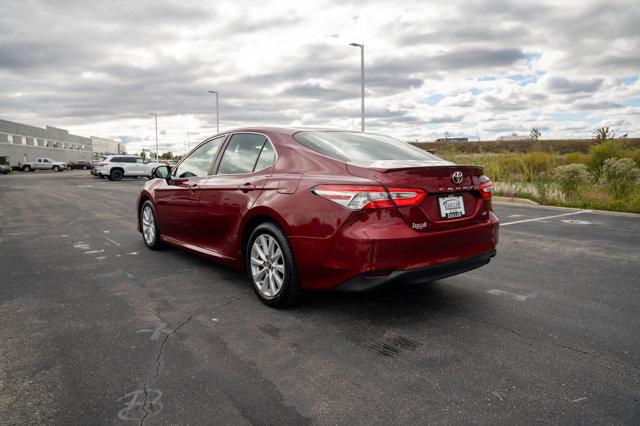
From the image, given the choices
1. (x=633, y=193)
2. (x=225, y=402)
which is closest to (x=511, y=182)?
(x=633, y=193)

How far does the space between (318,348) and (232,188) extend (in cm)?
191

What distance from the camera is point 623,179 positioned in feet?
38.1

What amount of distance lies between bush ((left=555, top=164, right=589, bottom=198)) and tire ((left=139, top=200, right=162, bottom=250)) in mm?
10716

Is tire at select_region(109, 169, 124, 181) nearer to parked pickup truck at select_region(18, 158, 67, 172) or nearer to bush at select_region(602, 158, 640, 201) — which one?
bush at select_region(602, 158, 640, 201)

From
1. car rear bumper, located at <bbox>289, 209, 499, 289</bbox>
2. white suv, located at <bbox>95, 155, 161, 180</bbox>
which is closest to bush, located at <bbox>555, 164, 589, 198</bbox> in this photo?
car rear bumper, located at <bbox>289, 209, 499, 289</bbox>

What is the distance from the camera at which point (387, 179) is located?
11.1 feet

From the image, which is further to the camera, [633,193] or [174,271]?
[633,193]

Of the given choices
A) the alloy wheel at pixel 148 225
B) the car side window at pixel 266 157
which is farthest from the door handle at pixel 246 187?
the alloy wheel at pixel 148 225

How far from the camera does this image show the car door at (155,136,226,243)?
5219 millimetres

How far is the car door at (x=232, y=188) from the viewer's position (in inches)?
169

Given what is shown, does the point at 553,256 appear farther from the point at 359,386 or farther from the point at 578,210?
the point at 578,210

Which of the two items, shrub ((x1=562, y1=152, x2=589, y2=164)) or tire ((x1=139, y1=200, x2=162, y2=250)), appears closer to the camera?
tire ((x1=139, y1=200, x2=162, y2=250))

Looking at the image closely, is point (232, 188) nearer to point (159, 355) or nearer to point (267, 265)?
point (267, 265)

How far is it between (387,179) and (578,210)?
31.6 ft
